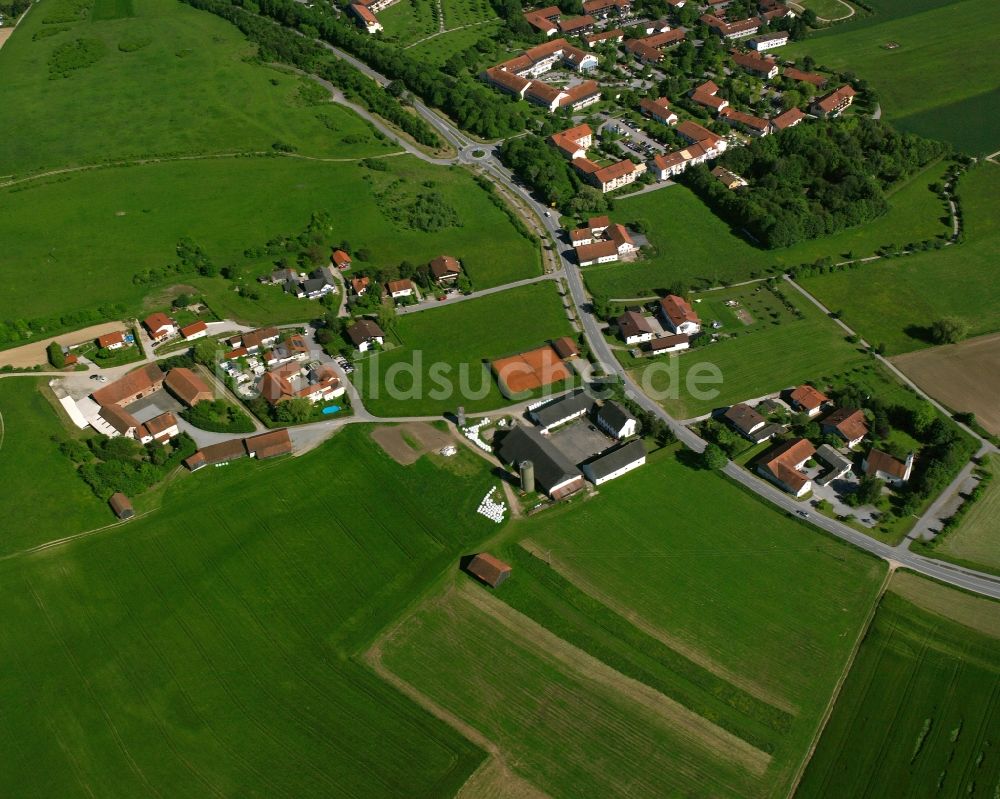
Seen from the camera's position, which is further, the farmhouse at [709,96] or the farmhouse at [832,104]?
the farmhouse at [709,96]

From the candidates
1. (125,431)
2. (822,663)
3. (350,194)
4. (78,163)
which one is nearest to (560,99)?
(350,194)

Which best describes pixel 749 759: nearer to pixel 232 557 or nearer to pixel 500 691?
pixel 500 691

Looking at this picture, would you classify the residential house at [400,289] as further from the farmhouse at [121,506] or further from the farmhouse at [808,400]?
the farmhouse at [808,400]

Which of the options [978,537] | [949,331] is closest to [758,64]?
[949,331]

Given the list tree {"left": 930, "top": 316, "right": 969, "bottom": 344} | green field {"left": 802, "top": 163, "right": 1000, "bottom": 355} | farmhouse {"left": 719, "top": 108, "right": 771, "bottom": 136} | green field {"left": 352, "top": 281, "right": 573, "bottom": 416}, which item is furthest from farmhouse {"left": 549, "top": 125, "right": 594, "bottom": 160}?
tree {"left": 930, "top": 316, "right": 969, "bottom": 344}

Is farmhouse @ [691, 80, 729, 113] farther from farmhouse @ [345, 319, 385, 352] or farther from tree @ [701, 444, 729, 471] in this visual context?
tree @ [701, 444, 729, 471]

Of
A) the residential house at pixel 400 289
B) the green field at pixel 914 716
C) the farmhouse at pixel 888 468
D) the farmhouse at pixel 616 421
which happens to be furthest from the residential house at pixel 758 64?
the green field at pixel 914 716
